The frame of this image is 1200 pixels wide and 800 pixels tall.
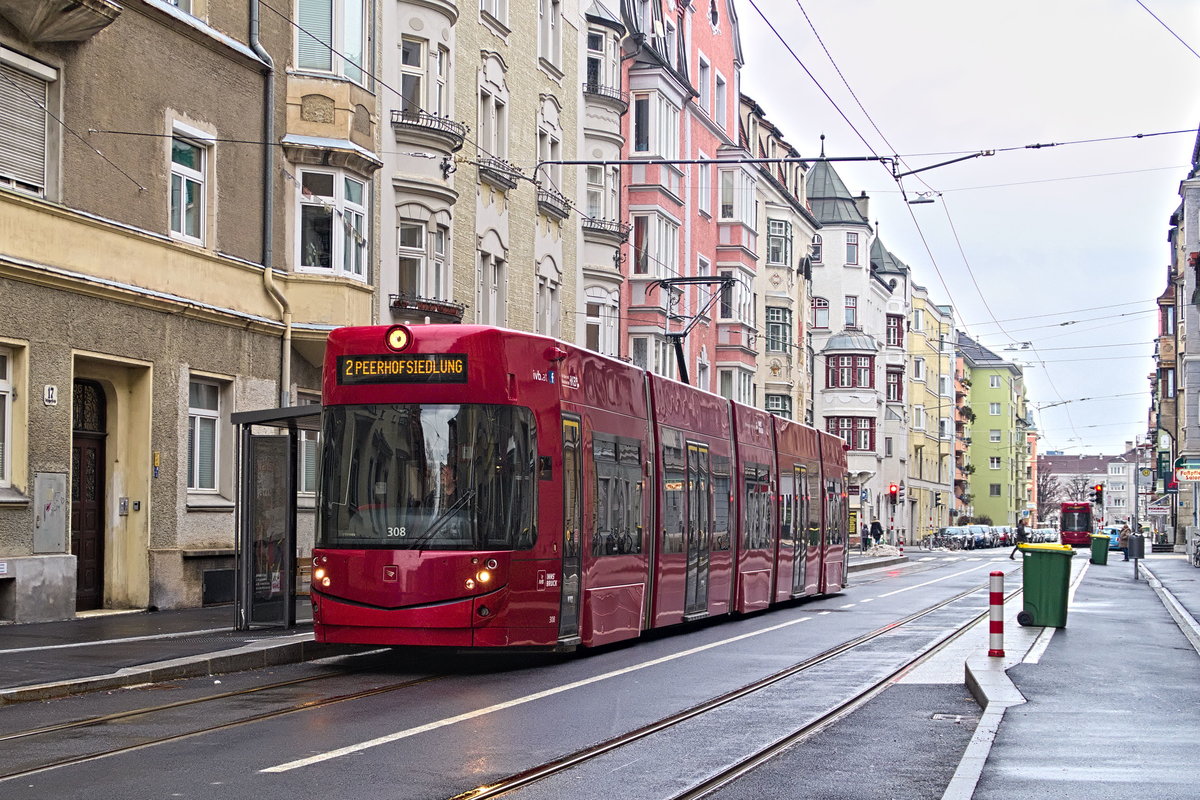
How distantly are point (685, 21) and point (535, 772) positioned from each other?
44.1 m

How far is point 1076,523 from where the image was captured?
97.4 m

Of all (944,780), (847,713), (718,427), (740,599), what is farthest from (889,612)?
(944,780)

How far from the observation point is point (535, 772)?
9.58 metres

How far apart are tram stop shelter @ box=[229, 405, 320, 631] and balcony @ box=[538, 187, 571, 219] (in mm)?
17999

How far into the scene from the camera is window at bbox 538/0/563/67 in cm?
3716

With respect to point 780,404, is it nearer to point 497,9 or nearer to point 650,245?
point 650,245

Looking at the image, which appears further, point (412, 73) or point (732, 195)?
point (732, 195)

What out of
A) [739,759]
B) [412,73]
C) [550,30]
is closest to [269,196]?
[412,73]

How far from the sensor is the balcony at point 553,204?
36844mm

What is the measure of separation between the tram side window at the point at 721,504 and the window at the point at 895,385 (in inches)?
3028

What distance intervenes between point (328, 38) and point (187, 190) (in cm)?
440

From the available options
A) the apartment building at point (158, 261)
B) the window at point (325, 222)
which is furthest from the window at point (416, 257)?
the window at point (325, 222)

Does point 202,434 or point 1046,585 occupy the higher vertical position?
point 202,434

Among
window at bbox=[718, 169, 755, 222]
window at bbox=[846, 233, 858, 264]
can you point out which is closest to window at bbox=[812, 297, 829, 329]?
window at bbox=[846, 233, 858, 264]
